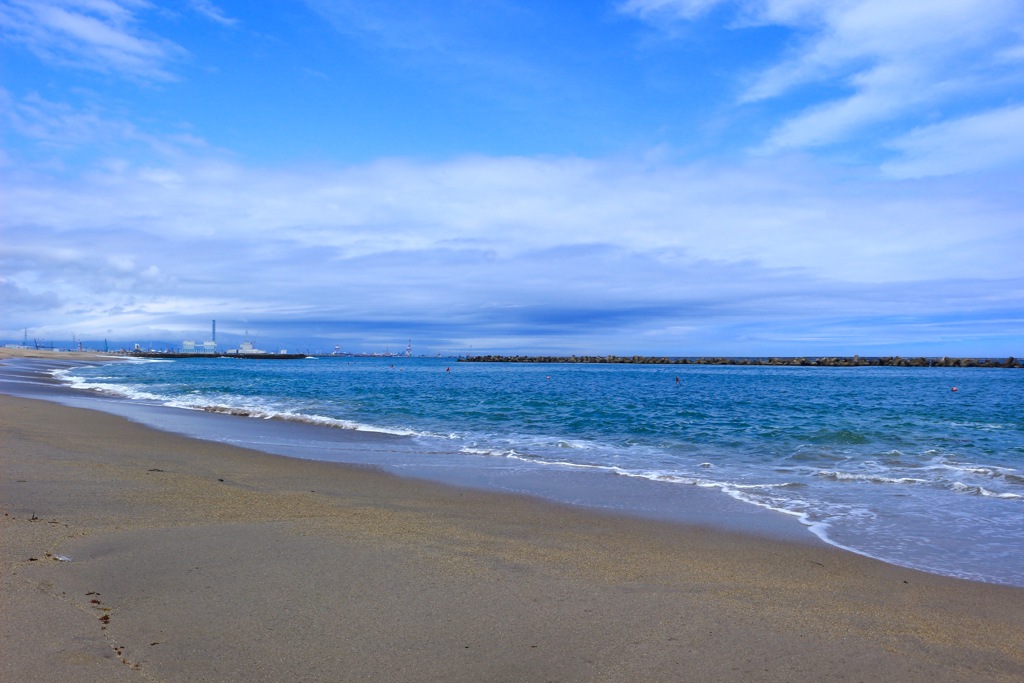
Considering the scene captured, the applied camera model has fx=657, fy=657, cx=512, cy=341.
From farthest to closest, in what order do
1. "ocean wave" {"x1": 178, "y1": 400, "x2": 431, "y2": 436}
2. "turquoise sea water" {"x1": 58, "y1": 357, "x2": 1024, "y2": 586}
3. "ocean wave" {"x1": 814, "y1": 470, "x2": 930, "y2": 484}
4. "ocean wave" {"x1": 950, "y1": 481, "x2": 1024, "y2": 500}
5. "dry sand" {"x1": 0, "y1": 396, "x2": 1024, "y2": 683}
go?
"ocean wave" {"x1": 178, "y1": 400, "x2": 431, "y2": 436} → "ocean wave" {"x1": 814, "y1": 470, "x2": 930, "y2": 484} → "ocean wave" {"x1": 950, "y1": 481, "x2": 1024, "y2": 500} → "turquoise sea water" {"x1": 58, "y1": 357, "x2": 1024, "y2": 586} → "dry sand" {"x1": 0, "y1": 396, "x2": 1024, "y2": 683}

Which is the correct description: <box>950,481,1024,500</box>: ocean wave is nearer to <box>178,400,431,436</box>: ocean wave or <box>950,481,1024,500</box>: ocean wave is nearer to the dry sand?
the dry sand

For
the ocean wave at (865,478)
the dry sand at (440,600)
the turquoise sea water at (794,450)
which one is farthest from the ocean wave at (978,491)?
the dry sand at (440,600)

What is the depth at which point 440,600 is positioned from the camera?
4.91m

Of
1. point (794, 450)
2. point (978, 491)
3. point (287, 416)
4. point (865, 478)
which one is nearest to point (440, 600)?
point (865, 478)

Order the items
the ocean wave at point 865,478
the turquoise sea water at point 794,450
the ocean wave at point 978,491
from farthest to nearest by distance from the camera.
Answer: the ocean wave at point 865,478
the ocean wave at point 978,491
the turquoise sea water at point 794,450

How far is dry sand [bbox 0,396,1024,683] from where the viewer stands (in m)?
3.90

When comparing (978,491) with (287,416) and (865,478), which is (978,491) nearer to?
(865,478)

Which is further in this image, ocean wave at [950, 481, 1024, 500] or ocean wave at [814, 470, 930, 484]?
ocean wave at [814, 470, 930, 484]

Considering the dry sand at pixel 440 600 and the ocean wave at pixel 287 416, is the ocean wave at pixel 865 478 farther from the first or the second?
the ocean wave at pixel 287 416

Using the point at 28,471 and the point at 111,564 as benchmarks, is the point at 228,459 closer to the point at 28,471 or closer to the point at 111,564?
the point at 28,471

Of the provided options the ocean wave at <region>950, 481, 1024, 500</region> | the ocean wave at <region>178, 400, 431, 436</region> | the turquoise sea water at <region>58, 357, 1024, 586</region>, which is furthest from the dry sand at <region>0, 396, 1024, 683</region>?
the ocean wave at <region>178, 400, 431, 436</region>

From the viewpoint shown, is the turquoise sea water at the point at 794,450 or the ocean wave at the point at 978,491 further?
the ocean wave at the point at 978,491

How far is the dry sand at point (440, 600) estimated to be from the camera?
390 centimetres

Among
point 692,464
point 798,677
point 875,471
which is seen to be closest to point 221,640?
point 798,677
